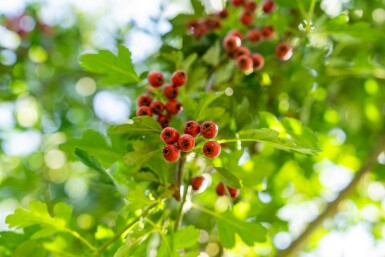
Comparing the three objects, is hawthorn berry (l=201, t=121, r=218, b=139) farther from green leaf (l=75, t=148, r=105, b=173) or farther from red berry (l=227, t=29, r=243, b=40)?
red berry (l=227, t=29, r=243, b=40)

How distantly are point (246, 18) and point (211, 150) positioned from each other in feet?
3.46

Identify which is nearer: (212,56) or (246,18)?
(212,56)

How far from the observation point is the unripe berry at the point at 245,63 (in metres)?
2.05

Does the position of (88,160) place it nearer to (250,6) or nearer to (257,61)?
(257,61)

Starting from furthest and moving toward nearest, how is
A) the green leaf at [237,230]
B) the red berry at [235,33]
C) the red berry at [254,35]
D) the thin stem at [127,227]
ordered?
the red berry at [254,35], the red berry at [235,33], the green leaf at [237,230], the thin stem at [127,227]

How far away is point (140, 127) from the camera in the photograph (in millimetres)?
1506

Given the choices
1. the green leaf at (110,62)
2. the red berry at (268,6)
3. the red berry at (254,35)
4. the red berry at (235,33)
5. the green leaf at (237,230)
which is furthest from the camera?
the red berry at (268,6)

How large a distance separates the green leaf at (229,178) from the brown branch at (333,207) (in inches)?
49.4

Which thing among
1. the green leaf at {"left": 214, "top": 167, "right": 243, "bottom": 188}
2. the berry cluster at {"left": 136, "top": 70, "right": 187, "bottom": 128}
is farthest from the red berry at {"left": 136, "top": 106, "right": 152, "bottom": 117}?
the green leaf at {"left": 214, "top": 167, "right": 243, "bottom": 188}

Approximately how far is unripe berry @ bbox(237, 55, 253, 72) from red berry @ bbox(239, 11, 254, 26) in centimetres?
33

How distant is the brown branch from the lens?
2652mm

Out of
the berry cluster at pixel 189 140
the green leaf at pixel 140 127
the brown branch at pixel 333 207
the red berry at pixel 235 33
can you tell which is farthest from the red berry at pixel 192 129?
the brown branch at pixel 333 207

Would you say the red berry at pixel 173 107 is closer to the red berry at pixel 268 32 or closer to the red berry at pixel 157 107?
the red berry at pixel 157 107

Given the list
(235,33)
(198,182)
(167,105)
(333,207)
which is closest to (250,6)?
(235,33)
